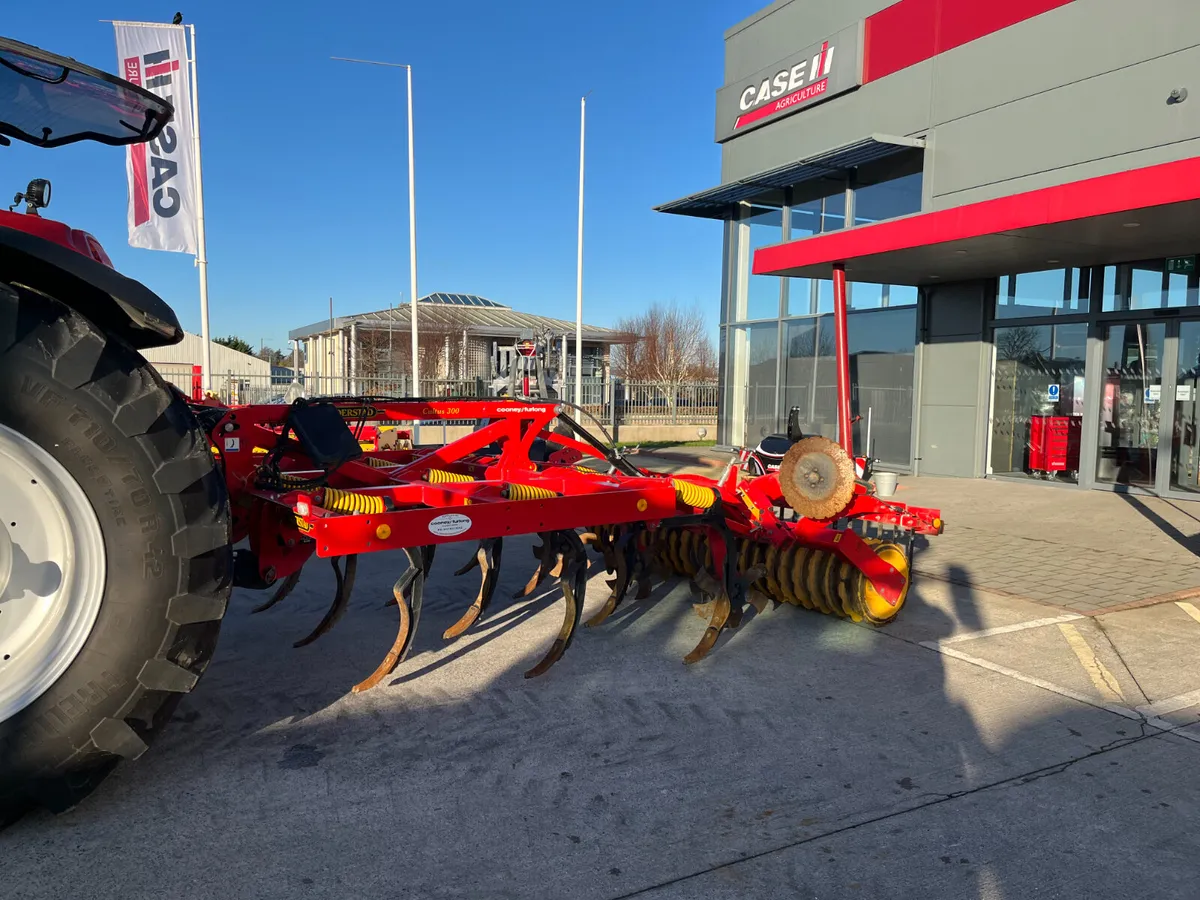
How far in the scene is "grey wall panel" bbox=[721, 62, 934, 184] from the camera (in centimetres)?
1292

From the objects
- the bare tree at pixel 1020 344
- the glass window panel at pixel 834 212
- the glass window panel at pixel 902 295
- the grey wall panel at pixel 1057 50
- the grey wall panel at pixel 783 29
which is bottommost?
the bare tree at pixel 1020 344

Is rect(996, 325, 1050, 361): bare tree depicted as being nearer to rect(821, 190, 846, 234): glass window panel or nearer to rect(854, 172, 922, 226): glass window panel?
rect(854, 172, 922, 226): glass window panel

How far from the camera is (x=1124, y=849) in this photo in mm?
2850

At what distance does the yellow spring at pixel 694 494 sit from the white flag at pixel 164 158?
11.4 metres

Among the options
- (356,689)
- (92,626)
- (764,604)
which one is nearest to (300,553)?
(356,689)

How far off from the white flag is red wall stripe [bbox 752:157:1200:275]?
8958 millimetres

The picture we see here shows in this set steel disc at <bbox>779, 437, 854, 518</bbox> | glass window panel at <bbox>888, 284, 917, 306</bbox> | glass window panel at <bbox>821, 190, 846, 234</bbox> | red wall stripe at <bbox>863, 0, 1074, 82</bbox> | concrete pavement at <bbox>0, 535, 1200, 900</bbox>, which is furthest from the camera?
glass window panel at <bbox>821, 190, 846, 234</bbox>

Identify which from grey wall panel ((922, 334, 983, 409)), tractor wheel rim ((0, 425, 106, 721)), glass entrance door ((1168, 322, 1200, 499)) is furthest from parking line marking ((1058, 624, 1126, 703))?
grey wall panel ((922, 334, 983, 409))

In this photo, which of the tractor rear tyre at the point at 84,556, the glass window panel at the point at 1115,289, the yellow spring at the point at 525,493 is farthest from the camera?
the glass window panel at the point at 1115,289

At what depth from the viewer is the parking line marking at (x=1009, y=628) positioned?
5.18 m

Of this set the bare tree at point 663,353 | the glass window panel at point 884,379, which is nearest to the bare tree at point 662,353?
the bare tree at point 663,353

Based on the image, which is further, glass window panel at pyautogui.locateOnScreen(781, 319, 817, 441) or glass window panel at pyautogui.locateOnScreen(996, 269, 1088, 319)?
glass window panel at pyautogui.locateOnScreen(781, 319, 817, 441)

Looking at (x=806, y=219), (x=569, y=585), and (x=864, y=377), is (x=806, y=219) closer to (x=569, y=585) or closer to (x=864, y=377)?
(x=864, y=377)

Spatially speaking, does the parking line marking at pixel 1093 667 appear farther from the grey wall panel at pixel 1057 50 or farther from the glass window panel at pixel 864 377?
the glass window panel at pixel 864 377
